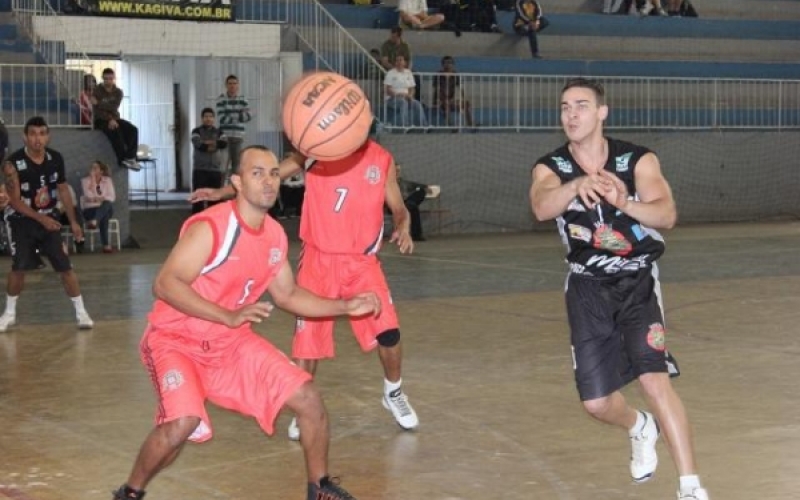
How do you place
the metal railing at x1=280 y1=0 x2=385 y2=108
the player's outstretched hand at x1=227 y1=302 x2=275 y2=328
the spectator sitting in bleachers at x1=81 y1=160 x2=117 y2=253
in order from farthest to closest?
the metal railing at x1=280 y1=0 x2=385 y2=108, the spectator sitting in bleachers at x1=81 y1=160 x2=117 y2=253, the player's outstretched hand at x1=227 y1=302 x2=275 y2=328

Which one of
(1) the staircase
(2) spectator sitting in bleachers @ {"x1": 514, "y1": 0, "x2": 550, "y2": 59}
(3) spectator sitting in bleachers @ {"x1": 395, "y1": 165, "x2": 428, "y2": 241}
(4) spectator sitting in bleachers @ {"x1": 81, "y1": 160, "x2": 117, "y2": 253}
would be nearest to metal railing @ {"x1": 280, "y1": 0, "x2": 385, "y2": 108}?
(3) spectator sitting in bleachers @ {"x1": 395, "y1": 165, "x2": 428, "y2": 241}

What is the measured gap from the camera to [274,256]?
6.60 meters

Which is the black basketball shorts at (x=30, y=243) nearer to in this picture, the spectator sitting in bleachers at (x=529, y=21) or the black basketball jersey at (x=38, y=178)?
the black basketball jersey at (x=38, y=178)

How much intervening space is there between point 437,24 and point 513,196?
416 cm

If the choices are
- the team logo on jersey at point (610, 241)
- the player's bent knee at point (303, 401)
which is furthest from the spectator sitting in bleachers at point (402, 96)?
the player's bent knee at point (303, 401)

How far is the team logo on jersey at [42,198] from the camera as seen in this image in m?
13.0

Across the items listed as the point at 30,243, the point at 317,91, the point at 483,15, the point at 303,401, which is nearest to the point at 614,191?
the point at 303,401

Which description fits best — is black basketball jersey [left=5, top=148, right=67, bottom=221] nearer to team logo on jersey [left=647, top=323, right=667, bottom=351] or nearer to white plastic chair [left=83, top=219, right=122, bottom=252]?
team logo on jersey [left=647, top=323, right=667, bottom=351]

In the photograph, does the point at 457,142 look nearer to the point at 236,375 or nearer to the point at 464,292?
the point at 464,292

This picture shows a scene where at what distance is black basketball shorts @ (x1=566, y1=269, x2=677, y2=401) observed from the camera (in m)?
6.76

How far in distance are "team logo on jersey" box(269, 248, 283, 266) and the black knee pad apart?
212 cm

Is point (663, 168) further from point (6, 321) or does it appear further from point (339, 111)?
point (339, 111)

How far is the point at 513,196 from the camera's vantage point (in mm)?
27219

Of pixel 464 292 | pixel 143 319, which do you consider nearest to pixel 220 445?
pixel 143 319
